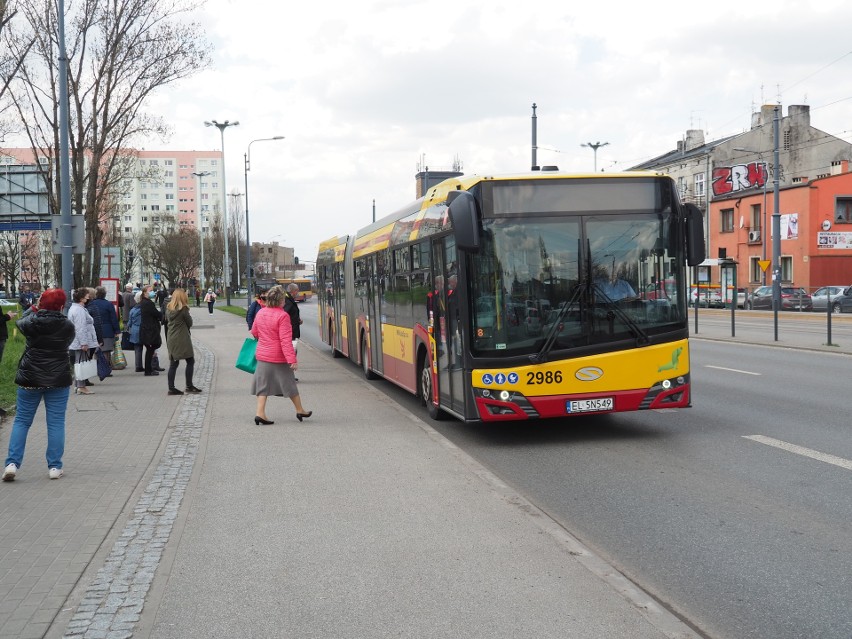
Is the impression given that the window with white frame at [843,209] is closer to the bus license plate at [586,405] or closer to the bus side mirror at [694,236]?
the bus side mirror at [694,236]

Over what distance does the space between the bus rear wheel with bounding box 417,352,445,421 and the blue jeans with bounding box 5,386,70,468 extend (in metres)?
4.70

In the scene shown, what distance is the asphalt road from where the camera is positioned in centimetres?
500

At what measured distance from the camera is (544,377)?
9789 millimetres

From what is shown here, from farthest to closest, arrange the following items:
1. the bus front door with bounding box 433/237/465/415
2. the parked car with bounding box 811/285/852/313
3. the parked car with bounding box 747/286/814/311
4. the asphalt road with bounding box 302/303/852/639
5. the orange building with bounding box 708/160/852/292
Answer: the orange building with bounding box 708/160/852/292 < the parked car with bounding box 747/286/814/311 < the parked car with bounding box 811/285/852/313 < the bus front door with bounding box 433/237/465/415 < the asphalt road with bounding box 302/303/852/639

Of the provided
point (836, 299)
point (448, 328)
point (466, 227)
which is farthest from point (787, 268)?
point (466, 227)

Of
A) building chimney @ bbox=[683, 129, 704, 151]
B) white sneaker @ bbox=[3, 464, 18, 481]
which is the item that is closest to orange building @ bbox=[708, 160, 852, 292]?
building chimney @ bbox=[683, 129, 704, 151]

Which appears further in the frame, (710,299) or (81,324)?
(710,299)

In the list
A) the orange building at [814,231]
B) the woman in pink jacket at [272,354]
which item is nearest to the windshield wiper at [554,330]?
the woman in pink jacket at [272,354]

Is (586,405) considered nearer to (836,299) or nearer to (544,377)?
(544,377)

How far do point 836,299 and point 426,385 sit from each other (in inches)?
1346

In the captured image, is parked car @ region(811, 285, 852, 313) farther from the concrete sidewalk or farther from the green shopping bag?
the concrete sidewalk

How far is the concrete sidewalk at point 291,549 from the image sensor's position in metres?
4.66

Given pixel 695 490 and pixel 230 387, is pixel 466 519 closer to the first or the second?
pixel 695 490

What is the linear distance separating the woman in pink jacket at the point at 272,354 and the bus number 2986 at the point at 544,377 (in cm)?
331
